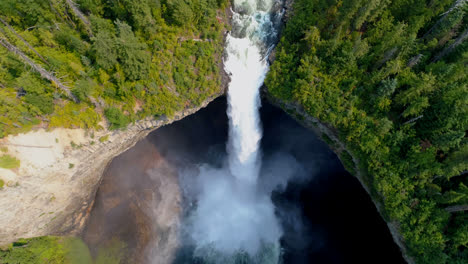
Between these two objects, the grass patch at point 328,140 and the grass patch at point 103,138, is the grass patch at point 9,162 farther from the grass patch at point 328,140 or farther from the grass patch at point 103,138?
the grass patch at point 328,140

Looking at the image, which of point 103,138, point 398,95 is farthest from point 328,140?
point 103,138

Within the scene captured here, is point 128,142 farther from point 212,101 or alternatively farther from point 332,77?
point 332,77

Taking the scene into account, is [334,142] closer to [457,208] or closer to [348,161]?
[348,161]

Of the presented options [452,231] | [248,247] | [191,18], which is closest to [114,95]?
[191,18]

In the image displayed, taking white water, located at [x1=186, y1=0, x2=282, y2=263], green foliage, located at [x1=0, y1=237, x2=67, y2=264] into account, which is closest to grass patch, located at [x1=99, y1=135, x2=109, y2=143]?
white water, located at [x1=186, y1=0, x2=282, y2=263]

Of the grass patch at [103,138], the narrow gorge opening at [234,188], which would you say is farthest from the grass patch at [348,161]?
the grass patch at [103,138]

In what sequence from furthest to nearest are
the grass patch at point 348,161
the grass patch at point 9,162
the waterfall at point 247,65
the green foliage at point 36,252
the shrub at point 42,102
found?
1. the waterfall at point 247,65
2. the grass patch at point 348,161
3. the green foliage at point 36,252
4. the shrub at point 42,102
5. the grass patch at point 9,162

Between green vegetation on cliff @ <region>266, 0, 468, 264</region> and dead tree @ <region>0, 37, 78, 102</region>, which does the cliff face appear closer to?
green vegetation on cliff @ <region>266, 0, 468, 264</region>
